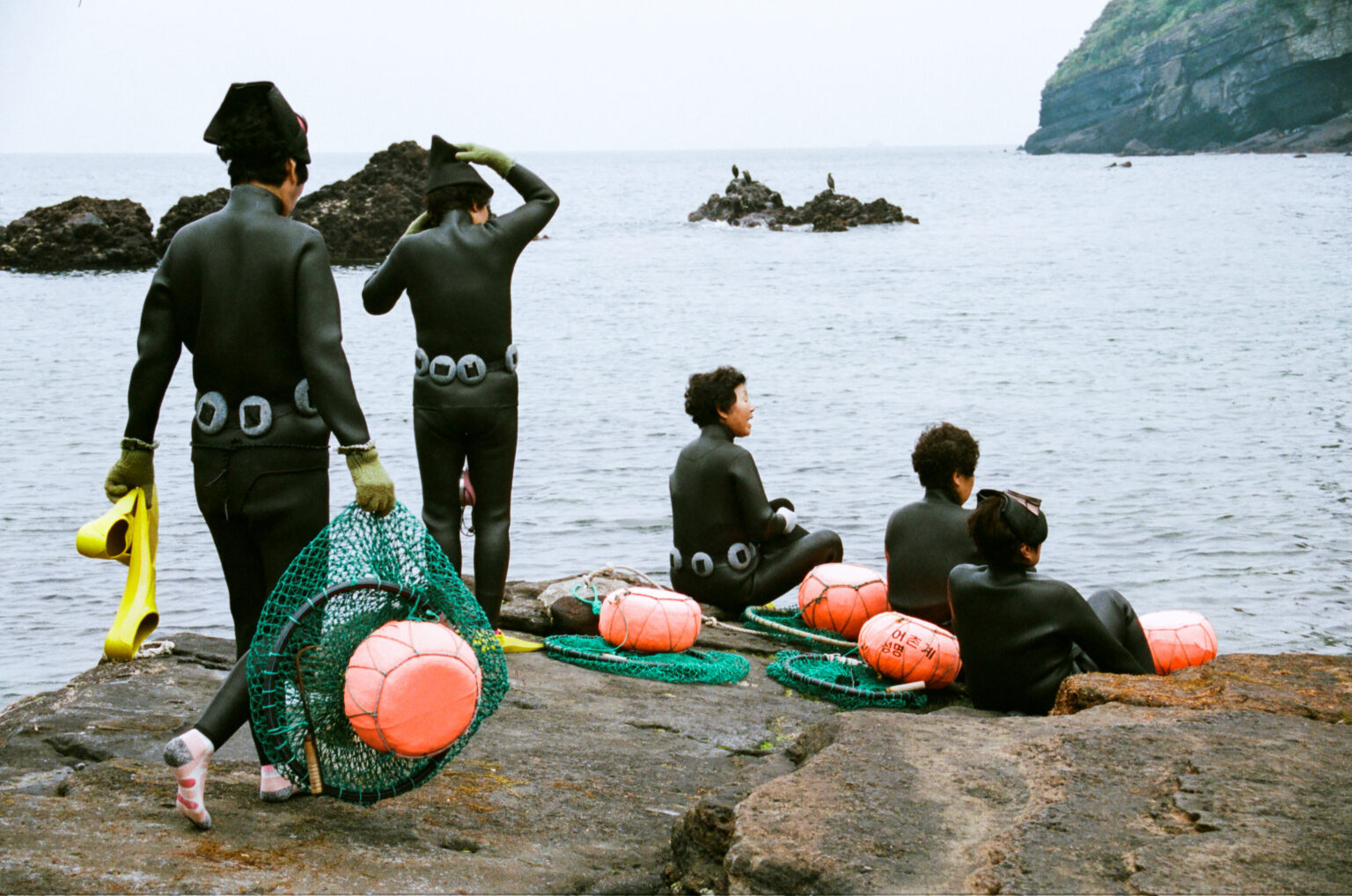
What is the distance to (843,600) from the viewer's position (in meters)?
7.14

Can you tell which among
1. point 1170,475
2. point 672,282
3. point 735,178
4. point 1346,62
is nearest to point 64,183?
point 735,178

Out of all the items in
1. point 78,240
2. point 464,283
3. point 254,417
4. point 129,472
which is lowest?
point 129,472

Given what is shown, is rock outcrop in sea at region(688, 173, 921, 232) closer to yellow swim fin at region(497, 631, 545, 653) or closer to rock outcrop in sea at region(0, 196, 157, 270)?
rock outcrop in sea at region(0, 196, 157, 270)

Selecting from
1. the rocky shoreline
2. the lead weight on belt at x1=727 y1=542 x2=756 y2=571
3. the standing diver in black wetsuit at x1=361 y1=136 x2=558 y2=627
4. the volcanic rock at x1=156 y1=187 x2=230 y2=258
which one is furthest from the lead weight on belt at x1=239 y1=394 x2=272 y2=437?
the volcanic rock at x1=156 y1=187 x2=230 y2=258

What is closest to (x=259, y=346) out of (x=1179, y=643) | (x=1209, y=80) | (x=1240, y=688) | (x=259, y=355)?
(x=259, y=355)

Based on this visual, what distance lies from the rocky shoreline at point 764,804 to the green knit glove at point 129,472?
94 cm

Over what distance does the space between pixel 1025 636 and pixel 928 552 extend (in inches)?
48.0

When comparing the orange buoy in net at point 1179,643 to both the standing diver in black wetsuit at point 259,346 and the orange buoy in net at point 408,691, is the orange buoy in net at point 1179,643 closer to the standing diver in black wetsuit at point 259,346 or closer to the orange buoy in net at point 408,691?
the orange buoy in net at point 408,691

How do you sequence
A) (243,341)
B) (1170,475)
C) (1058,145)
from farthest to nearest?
(1058,145), (1170,475), (243,341)

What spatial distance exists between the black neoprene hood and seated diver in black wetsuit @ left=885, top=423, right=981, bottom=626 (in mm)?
3599

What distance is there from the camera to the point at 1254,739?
13.4 feet

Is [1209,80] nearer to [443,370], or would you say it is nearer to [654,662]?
[654,662]

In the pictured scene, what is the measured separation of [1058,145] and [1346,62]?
2600 inches

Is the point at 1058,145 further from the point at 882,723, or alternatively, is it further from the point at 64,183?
the point at 882,723
